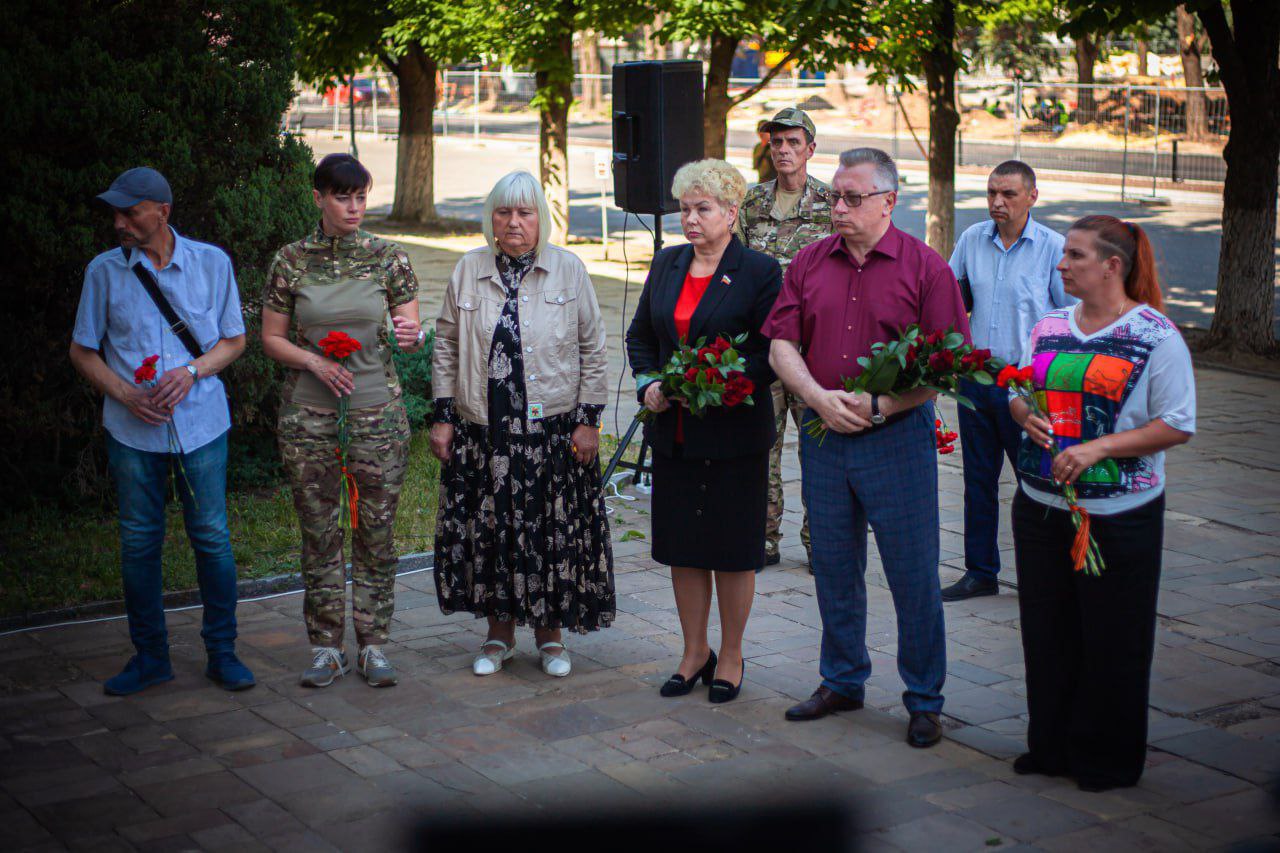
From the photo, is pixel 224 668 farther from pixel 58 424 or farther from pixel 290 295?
pixel 58 424

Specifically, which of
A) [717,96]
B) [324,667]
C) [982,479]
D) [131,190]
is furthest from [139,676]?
[717,96]

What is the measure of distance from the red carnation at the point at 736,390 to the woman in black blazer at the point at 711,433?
0.25 meters

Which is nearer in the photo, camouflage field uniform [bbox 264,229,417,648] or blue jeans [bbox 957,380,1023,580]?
camouflage field uniform [bbox 264,229,417,648]

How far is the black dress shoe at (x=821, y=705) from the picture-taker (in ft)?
17.0

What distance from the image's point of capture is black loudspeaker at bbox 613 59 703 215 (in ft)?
28.7

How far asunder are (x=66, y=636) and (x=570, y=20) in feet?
42.3

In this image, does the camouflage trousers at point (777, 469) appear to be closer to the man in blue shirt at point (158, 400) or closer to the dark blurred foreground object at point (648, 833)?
the man in blue shirt at point (158, 400)

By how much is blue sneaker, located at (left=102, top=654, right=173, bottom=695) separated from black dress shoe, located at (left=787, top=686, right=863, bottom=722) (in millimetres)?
2590

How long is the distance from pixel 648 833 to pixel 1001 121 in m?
44.2

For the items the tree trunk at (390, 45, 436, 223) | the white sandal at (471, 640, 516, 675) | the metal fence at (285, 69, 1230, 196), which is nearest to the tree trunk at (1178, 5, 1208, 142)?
the metal fence at (285, 69, 1230, 196)

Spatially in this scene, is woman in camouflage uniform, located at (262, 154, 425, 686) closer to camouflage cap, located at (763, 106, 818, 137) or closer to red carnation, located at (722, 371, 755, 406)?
red carnation, located at (722, 371, 755, 406)

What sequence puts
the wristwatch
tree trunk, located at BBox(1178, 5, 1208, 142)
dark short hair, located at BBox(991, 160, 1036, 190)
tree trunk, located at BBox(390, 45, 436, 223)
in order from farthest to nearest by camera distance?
1. tree trunk, located at BBox(1178, 5, 1208, 142)
2. tree trunk, located at BBox(390, 45, 436, 223)
3. dark short hair, located at BBox(991, 160, 1036, 190)
4. the wristwatch

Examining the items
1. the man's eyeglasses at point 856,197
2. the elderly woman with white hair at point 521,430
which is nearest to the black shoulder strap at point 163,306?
the elderly woman with white hair at point 521,430

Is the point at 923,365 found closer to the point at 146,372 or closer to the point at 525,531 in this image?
the point at 525,531
